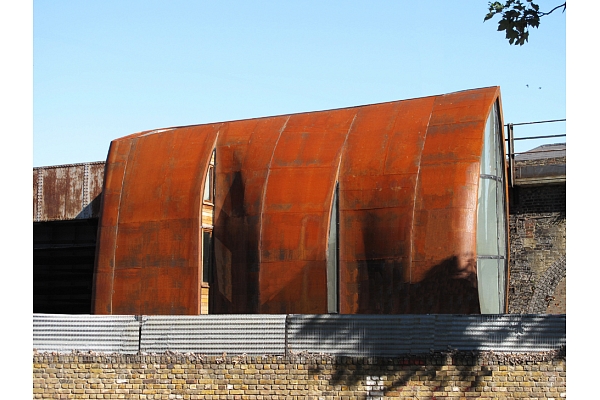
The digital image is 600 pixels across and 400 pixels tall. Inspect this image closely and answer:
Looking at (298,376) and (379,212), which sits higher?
(379,212)

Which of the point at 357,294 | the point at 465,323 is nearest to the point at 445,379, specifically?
the point at 465,323

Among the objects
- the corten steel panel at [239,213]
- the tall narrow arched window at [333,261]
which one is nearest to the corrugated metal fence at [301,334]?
the tall narrow arched window at [333,261]

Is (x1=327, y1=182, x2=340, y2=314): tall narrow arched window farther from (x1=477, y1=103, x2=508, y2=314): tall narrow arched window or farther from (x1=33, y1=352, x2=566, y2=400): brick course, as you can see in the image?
(x1=33, y1=352, x2=566, y2=400): brick course

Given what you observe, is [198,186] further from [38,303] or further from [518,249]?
[38,303]

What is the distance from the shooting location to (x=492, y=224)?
17469mm

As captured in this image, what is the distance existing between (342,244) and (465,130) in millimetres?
3573

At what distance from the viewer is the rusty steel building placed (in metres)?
16.1

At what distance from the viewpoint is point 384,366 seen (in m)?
12.2

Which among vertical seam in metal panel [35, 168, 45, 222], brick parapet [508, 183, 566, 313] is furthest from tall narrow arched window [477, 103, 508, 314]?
vertical seam in metal panel [35, 168, 45, 222]

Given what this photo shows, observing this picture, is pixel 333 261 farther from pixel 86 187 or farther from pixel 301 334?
pixel 86 187

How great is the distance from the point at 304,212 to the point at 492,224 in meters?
4.24

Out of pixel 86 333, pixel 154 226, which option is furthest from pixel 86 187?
pixel 86 333

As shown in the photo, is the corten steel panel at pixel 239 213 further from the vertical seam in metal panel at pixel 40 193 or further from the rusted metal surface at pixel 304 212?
the vertical seam in metal panel at pixel 40 193

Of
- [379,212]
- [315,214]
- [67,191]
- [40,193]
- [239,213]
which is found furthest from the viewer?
[40,193]
